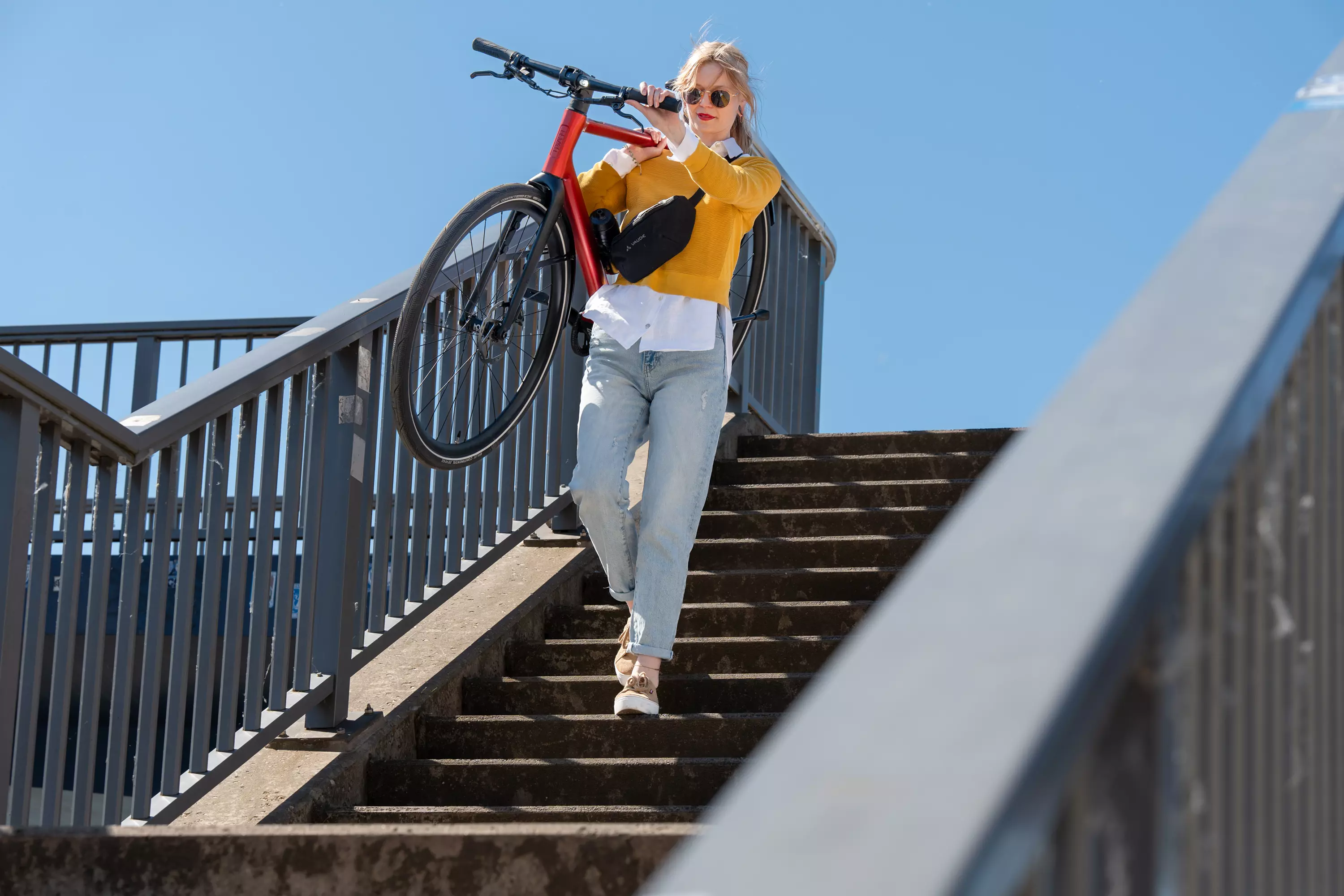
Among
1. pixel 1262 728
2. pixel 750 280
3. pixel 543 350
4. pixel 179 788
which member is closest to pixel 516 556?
pixel 543 350

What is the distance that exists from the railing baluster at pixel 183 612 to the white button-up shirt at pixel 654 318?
0.99 meters

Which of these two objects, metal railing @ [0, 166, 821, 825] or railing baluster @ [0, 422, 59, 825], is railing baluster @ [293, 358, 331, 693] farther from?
railing baluster @ [0, 422, 59, 825]

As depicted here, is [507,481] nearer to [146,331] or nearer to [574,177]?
[574,177]

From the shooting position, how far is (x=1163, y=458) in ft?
2.71

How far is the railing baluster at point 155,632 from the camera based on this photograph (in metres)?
2.78

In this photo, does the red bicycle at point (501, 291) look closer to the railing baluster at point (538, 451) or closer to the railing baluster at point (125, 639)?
the railing baluster at point (538, 451)

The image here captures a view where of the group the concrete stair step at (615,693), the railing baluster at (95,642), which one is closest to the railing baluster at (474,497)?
Result: the concrete stair step at (615,693)

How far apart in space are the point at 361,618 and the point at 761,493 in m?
1.91

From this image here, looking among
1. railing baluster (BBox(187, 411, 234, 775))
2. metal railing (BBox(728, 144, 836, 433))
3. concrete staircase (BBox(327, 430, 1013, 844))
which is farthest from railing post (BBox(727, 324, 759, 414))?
railing baluster (BBox(187, 411, 234, 775))

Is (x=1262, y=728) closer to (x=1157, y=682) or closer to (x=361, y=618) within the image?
(x=1157, y=682)

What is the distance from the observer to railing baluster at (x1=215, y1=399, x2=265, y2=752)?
3.03 meters

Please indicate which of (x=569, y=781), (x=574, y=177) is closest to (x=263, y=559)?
(x=569, y=781)

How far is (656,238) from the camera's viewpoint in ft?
11.4

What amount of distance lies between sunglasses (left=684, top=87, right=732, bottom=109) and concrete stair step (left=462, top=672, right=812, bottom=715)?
4.69ft
